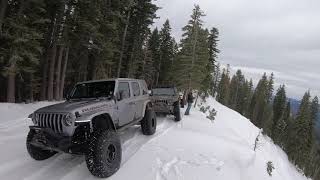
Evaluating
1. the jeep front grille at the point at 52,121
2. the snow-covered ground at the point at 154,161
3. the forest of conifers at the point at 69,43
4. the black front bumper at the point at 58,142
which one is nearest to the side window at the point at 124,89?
the snow-covered ground at the point at 154,161

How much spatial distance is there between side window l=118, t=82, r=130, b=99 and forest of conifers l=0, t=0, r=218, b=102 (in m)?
9.00

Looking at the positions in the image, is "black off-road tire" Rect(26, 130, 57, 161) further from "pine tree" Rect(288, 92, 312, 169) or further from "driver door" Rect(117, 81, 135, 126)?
"pine tree" Rect(288, 92, 312, 169)

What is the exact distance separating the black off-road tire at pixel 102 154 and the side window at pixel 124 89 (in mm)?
1810

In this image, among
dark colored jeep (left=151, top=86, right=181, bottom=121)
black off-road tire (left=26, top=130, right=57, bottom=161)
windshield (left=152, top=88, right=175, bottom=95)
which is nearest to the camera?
black off-road tire (left=26, top=130, right=57, bottom=161)

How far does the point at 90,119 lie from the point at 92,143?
0.59 m

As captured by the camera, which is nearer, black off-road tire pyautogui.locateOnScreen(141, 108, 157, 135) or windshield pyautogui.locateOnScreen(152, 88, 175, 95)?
black off-road tire pyautogui.locateOnScreen(141, 108, 157, 135)

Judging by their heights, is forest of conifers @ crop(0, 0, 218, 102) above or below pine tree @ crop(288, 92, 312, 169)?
above

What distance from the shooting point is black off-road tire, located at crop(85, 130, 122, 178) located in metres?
6.97

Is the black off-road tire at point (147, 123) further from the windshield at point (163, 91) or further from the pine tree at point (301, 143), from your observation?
the pine tree at point (301, 143)

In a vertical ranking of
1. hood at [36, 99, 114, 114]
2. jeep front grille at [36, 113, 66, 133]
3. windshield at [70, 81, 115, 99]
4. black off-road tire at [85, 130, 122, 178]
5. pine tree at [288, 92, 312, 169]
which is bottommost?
pine tree at [288, 92, 312, 169]

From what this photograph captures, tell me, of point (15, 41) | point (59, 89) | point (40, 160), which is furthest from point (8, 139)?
point (59, 89)

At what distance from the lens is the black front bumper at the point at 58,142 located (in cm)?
709

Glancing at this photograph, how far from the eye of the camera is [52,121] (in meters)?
7.29

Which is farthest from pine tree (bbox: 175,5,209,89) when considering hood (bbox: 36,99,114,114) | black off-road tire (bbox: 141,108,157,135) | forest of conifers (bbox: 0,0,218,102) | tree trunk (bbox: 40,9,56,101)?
hood (bbox: 36,99,114,114)
